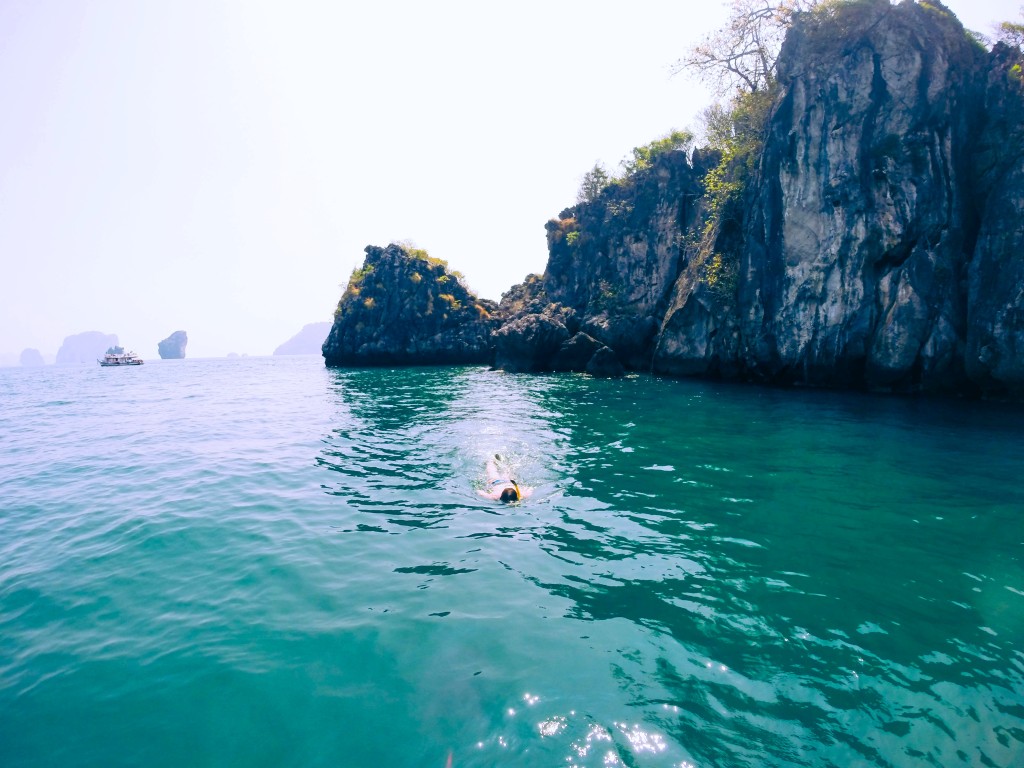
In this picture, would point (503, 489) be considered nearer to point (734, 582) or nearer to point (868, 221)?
point (734, 582)

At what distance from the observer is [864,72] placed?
25.5m

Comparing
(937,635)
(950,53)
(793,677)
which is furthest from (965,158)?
(793,677)

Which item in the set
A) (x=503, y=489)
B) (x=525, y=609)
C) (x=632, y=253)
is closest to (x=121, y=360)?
(x=632, y=253)

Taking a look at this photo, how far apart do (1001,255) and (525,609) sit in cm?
2805

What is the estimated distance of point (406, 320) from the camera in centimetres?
6631

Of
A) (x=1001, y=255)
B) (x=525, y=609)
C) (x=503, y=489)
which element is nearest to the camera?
(x=525, y=609)

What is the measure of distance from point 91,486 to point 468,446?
34.7 ft

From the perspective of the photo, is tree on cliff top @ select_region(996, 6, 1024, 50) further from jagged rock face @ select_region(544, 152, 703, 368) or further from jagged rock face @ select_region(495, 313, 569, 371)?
jagged rock face @ select_region(495, 313, 569, 371)

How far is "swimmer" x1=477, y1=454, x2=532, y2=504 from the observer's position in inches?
449

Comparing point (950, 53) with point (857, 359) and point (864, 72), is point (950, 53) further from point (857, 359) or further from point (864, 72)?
point (857, 359)

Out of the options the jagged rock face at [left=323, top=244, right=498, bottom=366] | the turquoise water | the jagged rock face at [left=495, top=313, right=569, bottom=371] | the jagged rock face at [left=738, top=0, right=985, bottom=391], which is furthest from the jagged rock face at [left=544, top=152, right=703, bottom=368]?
the turquoise water

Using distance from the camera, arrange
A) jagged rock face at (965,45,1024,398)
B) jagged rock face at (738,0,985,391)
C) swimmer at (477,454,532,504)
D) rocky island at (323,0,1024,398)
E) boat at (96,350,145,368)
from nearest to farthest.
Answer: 1. swimmer at (477,454,532,504)
2. jagged rock face at (965,45,1024,398)
3. rocky island at (323,0,1024,398)
4. jagged rock face at (738,0,985,391)
5. boat at (96,350,145,368)

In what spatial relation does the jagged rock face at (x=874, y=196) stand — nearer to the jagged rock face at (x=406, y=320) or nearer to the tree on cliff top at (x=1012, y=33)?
the tree on cliff top at (x=1012, y=33)

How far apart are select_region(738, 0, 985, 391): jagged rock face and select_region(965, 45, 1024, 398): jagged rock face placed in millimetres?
972
